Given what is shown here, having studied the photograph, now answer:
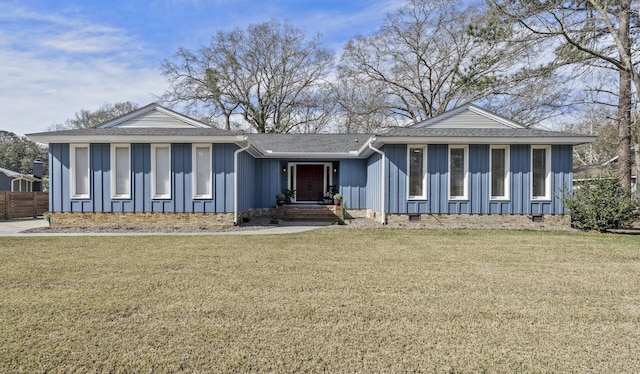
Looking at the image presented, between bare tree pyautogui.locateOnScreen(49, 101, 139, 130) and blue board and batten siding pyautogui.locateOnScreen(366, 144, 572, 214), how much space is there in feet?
120

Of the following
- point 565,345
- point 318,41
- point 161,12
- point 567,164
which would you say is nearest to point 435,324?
point 565,345

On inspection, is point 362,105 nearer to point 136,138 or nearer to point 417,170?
point 417,170

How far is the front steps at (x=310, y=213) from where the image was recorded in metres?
14.1

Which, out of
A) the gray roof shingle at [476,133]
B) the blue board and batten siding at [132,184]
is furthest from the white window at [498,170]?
the blue board and batten siding at [132,184]

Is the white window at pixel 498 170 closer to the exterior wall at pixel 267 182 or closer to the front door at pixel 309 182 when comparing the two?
the front door at pixel 309 182

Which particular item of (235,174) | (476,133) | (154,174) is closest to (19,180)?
(154,174)

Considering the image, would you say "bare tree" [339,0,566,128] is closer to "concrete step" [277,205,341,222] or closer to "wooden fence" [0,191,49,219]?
"concrete step" [277,205,341,222]

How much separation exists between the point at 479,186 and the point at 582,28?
6153mm

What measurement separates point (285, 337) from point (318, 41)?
93.8 feet

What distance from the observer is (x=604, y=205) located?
10.8 meters

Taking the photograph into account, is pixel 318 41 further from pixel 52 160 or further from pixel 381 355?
pixel 381 355

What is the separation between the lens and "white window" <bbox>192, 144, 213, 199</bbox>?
11.4 metres

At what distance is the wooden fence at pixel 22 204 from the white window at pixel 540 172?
72.3 feet

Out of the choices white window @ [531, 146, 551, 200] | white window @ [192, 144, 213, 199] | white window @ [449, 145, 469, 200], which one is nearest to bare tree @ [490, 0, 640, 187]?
white window @ [531, 146, 551, 200]
